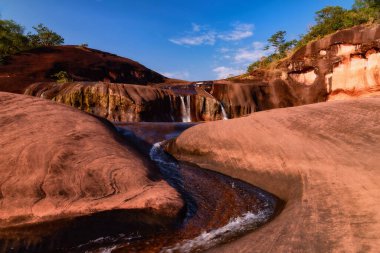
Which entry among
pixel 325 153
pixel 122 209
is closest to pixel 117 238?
pixel 122 209

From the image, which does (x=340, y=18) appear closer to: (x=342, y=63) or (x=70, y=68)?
(x=342, y=63)

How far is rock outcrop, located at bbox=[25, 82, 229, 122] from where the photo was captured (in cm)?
1602

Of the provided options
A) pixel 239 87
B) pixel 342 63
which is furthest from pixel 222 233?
pixel 342 63

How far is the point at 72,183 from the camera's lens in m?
4.10

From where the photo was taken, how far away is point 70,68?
26.8m

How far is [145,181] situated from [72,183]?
1031mm

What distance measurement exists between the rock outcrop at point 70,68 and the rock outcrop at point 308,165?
16.2 metres

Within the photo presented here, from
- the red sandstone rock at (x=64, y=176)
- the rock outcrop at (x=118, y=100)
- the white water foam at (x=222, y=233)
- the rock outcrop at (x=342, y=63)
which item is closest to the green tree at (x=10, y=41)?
the rock outcrop at (x=118, y=100)

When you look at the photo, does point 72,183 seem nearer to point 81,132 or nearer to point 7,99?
point 81,132

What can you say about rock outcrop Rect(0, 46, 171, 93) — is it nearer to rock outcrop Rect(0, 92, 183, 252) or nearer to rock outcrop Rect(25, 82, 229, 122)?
rock outcrop Rect(25, 82, 229, 122)

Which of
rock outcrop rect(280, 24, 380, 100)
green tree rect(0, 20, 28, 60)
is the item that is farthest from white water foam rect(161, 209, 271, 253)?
green tree rect(0, 20, 28, 60)

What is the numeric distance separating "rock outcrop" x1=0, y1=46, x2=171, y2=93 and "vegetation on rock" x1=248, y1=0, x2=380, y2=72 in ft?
40.7

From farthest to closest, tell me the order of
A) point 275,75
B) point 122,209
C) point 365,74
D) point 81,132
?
point 275,75
point 365,74
point 81,132
point 122,209

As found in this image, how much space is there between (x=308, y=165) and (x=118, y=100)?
1253cm
